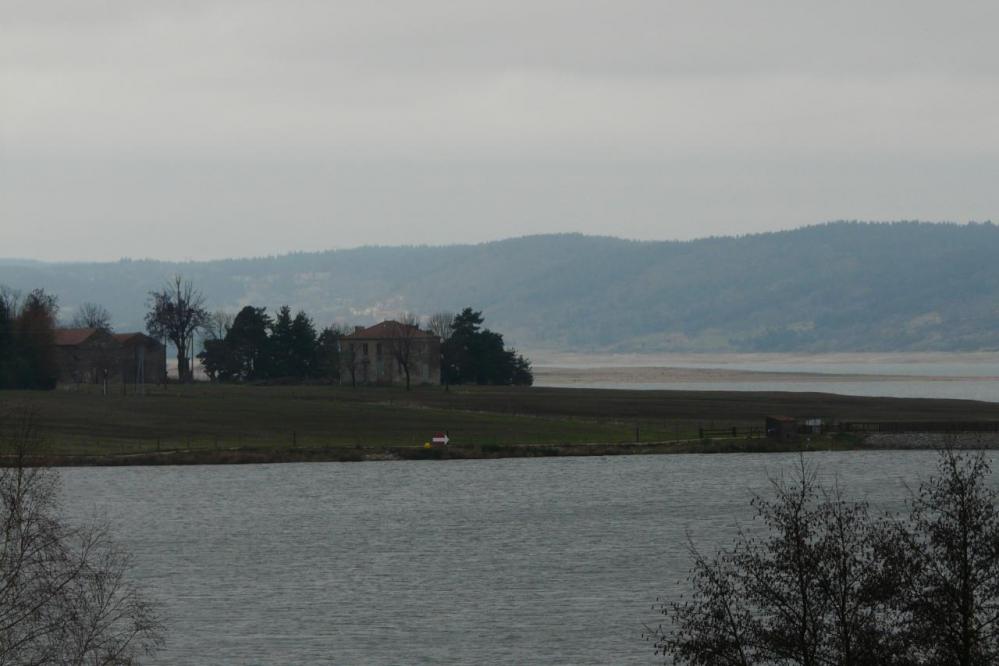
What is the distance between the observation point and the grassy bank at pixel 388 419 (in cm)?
10294

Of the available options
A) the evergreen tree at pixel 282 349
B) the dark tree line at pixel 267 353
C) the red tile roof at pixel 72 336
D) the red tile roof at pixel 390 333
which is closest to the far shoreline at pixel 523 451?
the red tile roof at pixel 72 336

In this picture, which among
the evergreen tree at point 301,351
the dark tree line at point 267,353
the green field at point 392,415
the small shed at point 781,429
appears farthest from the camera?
the evergreen tree at point 301,351

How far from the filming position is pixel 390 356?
185m

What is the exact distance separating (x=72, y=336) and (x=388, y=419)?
61.1 metres

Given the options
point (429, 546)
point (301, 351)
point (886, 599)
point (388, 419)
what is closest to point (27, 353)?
point (301, 351)

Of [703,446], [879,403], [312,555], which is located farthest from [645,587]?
[879,403]

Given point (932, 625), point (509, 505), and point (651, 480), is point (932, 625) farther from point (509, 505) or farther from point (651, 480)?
point (651, 480)

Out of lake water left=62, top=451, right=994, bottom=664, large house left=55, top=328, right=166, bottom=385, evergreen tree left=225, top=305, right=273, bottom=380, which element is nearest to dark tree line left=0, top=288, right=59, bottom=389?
large house left=55, top=328, right=166, bottom=385

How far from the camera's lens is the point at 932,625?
95.6 feet

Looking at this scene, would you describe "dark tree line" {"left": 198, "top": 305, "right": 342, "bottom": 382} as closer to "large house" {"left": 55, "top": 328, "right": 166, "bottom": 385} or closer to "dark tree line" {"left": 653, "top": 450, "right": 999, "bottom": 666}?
"large house" {"left": 55, "top": 328, "right": 166, "bottom": 385}

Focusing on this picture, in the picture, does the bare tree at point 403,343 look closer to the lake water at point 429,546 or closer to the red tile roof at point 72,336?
the red tile roof at point 72,336

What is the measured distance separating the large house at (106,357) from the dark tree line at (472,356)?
106 ft

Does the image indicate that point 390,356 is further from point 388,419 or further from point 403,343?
point 388,419

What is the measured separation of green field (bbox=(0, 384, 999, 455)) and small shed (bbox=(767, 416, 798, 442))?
18.7 feet
